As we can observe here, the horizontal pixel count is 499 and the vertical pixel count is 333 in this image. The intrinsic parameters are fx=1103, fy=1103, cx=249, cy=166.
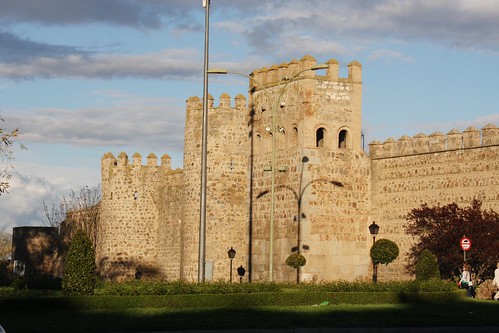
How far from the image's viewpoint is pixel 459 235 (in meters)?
43.6

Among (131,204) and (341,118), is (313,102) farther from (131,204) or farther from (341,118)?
(131,204)

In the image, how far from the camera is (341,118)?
50.6 m

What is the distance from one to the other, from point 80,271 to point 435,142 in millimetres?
19699

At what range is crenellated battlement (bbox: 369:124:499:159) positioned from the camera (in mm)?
44750

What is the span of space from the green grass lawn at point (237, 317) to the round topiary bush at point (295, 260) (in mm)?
13832


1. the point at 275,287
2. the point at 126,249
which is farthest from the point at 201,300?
the point at 126,249

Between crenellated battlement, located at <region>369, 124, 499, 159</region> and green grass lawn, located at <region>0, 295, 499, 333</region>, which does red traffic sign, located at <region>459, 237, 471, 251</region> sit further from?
green grass lawn, located at <region>0, 295, 499, 333</region>

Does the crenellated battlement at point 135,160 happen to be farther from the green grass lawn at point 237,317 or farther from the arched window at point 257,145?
the green grass lawn at point 237,317

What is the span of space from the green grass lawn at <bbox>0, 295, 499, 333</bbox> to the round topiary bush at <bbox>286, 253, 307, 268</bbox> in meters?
13.8

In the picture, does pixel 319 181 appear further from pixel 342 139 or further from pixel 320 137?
pixel 342 139

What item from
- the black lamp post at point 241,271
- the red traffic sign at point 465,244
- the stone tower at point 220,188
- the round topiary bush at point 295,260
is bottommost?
the black lamp post at point 241,271

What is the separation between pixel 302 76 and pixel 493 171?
10.4m

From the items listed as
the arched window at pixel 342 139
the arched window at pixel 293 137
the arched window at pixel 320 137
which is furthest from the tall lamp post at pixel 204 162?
the arched window at pixel 342 139

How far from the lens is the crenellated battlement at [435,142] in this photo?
4475 cm
